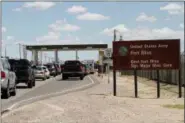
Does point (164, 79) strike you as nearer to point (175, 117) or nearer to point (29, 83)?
point (29, 83)

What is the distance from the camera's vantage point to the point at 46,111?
16.3 m

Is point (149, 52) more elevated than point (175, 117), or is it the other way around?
point (149, 52)

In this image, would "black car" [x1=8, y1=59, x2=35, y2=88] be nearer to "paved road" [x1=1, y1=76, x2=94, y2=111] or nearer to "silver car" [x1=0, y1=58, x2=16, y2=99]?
"paved road" [x1=1, y1=76, x2=94, y2=111]

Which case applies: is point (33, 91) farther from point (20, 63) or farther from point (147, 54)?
point (147, 54)

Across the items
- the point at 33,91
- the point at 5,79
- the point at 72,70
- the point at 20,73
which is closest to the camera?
the point at 5,79

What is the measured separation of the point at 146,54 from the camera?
84.3ft

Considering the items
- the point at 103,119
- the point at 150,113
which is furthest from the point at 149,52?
the point at 103,119

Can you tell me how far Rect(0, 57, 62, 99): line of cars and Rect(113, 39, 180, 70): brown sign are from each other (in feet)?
16.9

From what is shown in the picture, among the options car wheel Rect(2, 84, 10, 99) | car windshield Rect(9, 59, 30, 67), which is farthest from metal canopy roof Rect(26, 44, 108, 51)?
car wheel Rect(2, 84, 10, 99)

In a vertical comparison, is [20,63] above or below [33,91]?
above

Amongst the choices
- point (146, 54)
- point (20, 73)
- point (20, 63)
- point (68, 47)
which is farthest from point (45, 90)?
point (68, 47)

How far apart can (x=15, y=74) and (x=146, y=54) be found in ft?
25.2

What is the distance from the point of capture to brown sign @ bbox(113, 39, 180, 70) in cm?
2539

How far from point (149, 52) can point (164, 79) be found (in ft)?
67.4
